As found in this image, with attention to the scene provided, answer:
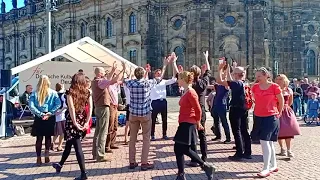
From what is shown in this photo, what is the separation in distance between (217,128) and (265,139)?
412cm

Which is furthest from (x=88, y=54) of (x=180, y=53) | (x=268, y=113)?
(x=180, y=53)

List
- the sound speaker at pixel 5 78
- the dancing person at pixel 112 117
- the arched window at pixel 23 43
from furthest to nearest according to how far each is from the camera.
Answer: the arched window at pixel 23 43
the sound speaker at pixel 5 78
the dancing person at pixel 112 117

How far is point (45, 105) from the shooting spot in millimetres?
8406

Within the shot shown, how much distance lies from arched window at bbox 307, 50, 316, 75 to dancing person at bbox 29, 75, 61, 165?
33.2m

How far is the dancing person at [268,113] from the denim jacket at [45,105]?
4.46 m

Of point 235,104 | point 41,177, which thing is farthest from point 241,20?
point 41,177

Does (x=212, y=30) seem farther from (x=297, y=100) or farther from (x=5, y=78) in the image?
(x=5, y=78)

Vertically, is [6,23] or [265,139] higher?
[6,23]

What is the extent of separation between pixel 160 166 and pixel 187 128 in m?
1.71

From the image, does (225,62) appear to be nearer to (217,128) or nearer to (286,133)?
(286,133)

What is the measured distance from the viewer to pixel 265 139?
23.8ft

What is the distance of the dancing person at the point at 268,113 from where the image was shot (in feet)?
23.9

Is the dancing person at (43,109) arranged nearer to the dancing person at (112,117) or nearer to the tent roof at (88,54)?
the dancing person at (112,117)

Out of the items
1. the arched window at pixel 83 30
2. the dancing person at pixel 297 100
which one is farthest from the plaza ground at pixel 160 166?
the arched window at pixel 83 30
